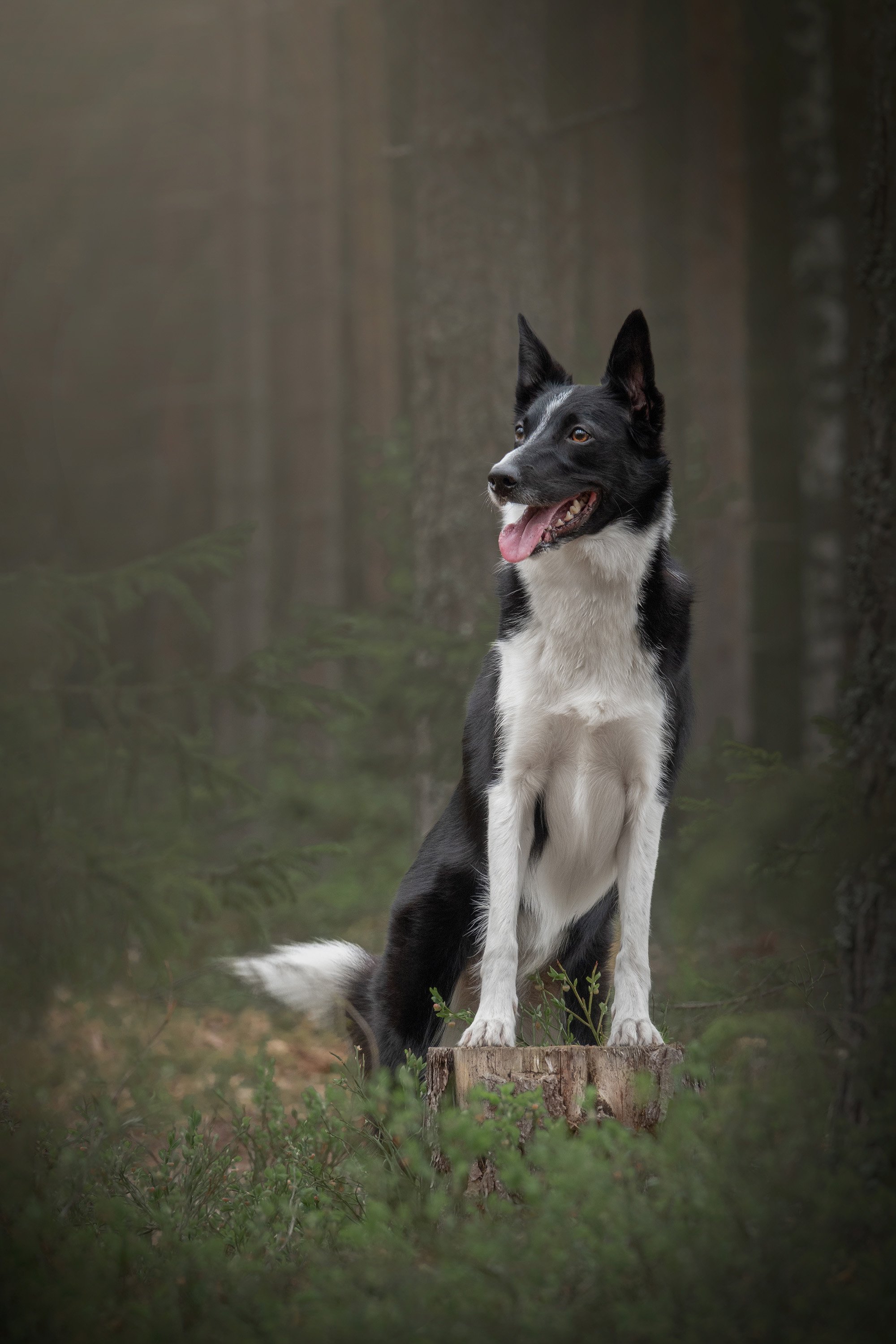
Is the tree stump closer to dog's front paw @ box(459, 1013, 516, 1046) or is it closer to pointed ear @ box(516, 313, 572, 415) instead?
dog's front paw @ box(459, 1013, 516, 1046)

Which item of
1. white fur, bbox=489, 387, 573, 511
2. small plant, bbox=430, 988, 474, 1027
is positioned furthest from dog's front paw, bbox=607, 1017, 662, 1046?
white fur, bbox=489, 387, 573, 511

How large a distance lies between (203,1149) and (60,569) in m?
3.26

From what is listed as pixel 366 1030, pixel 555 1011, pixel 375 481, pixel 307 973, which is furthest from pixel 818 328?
pixel 366 1030

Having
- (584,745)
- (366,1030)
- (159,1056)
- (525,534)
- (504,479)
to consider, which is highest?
(504,479)

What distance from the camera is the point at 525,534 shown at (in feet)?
12.2

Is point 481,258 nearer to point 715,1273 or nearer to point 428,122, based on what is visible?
point 428,122

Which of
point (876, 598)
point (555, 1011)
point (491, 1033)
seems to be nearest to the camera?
point (876, 598)

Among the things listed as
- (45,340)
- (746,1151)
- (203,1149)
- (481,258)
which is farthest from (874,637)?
(45,340)

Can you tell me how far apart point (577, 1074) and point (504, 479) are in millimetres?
1847

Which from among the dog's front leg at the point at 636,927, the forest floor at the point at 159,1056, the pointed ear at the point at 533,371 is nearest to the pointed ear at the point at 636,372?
the pointed ear at the point at 533,371

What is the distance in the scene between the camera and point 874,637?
3443mm

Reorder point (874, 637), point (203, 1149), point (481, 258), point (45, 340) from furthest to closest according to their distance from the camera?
point (45, 340) < point (481, 258) < point (203, 1149) < point (874, 637)

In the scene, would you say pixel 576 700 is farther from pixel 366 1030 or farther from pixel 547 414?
pixel 366 1030

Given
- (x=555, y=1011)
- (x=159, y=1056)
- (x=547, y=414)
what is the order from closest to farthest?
(x=547, y=414) < (x=555, y=1011) < (x=159, y=1056)
